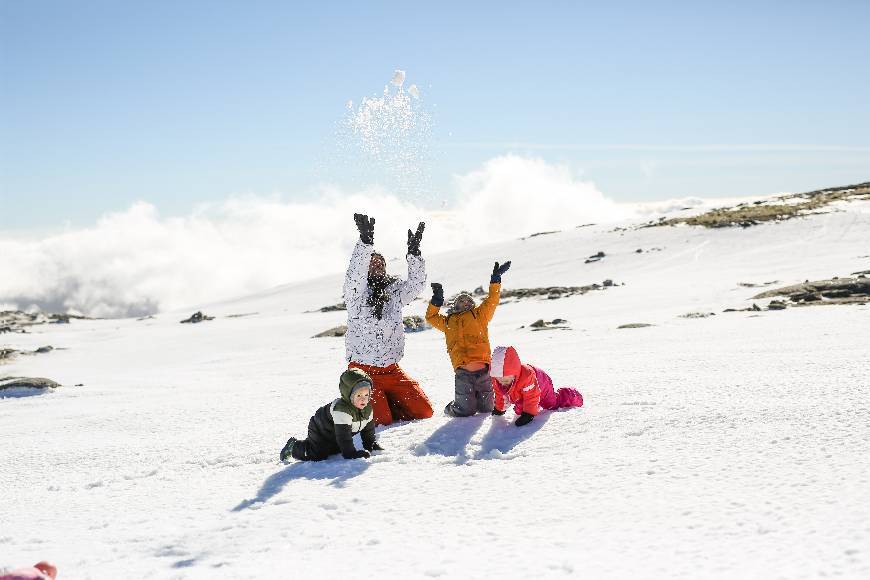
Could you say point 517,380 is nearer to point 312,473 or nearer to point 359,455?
point 359,455

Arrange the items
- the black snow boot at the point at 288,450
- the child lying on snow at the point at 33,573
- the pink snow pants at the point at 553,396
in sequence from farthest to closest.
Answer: the pink snow pants at the point at 553,396
the black snow boot at the point at 288,450
the child lying on snow at the point at 33,573

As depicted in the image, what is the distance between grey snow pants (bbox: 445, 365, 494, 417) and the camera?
669cm

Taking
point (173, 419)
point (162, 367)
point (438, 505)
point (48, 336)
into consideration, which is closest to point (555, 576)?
point (438, 505)

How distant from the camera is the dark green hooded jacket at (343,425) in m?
5.54

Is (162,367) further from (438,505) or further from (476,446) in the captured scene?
(438,505)

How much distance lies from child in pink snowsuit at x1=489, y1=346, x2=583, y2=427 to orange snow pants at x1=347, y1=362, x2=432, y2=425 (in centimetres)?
84

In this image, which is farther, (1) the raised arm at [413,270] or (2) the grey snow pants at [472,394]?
(1) the raised arm at [413,270]

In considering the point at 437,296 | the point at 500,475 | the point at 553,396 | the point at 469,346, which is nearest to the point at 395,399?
the point at 469,346

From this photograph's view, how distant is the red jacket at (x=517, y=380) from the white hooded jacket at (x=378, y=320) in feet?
4.22

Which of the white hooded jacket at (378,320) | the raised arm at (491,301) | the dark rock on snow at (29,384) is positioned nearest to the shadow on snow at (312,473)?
the white hooded jacket at (378,320)

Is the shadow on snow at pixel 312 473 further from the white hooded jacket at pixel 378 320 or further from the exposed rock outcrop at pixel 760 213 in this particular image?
the exposed rock outcrop at pixel 760 213

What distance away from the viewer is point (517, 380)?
6.21 metres

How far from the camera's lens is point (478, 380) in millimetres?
6730

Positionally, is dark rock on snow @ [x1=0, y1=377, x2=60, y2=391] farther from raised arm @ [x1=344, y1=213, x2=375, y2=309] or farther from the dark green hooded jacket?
the dark green hooded jacket
